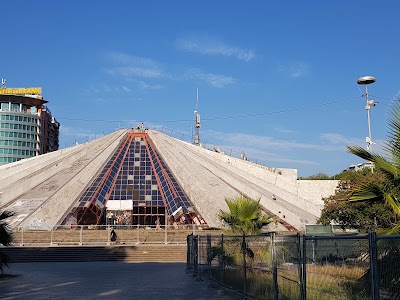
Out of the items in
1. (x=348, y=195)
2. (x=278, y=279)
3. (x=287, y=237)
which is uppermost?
(x=348, y=195)

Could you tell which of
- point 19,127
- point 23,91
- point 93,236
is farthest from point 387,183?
point 23,91

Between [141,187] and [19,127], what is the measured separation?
61108 millimetres

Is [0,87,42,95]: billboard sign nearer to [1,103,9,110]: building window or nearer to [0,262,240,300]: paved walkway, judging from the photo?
[1,103,9,110]: building window

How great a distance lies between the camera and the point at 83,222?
1547 inches

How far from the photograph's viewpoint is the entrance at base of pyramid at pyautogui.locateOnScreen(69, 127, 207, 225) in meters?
40.1

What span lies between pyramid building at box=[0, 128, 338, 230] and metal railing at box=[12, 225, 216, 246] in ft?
8.72

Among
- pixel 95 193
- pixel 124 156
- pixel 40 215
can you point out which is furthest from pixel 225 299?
pixel 124 156

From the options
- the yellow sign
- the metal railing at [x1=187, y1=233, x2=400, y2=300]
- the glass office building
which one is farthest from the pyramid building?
the yellow sign

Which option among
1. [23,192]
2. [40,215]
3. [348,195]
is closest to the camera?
[348,195]

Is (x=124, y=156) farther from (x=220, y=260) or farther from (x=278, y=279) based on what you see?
(x=278, y=279)

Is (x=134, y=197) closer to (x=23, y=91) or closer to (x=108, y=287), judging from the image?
(x=108, y=287)

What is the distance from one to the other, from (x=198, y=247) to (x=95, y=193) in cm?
2654

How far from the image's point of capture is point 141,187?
4594 cm

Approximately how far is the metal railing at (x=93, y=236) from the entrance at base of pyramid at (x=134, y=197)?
5004mm
